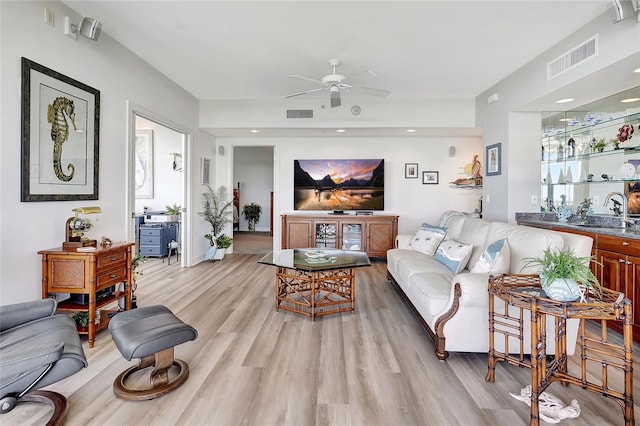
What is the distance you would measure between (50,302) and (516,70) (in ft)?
17.3

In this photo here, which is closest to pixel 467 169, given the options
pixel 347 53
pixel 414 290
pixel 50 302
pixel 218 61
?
pixel 347 53

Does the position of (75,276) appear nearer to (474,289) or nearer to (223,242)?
(474,289)

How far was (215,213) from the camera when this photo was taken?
6.09 meters

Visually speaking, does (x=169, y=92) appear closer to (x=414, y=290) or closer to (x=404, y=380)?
(x=414, y=290)

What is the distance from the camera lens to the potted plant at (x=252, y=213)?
1023 centimetres

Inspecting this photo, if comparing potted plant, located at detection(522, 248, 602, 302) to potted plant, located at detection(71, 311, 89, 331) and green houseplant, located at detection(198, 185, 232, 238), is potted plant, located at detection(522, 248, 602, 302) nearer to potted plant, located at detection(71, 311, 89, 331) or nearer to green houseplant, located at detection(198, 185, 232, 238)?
potted plant, located at detection(71, 311, 89, 331)

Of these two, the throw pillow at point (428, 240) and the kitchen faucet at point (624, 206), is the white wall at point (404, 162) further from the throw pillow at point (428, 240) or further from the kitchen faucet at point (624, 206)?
the kitchen faucet at point (624, 206)

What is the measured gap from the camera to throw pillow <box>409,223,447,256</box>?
12.9ft

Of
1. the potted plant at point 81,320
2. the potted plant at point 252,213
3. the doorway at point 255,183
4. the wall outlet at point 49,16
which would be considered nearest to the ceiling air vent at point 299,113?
the wall outlet at point 49,16

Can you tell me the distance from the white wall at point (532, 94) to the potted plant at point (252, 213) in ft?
22.8

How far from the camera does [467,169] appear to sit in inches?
241

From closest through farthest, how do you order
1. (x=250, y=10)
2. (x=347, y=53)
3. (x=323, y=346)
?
(x=323, y=346) < (x=250, y=10) < (x=347, y=53)

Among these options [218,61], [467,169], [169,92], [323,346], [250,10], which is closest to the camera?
[323,346]

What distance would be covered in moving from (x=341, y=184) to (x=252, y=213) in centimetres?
478
